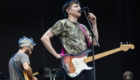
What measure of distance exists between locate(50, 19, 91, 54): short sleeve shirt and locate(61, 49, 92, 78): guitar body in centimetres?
6

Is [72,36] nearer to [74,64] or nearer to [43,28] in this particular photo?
[74,64]

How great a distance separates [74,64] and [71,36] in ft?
1.08

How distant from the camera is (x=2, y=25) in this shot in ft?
17.0

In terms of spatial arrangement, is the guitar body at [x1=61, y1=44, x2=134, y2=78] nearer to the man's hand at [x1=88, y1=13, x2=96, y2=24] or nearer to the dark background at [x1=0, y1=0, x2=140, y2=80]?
the man's hand at [x1=88, y1=13, x2=96, y2=24]

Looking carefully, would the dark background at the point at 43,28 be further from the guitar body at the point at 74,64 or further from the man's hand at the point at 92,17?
the guitar body at the point at 74,64

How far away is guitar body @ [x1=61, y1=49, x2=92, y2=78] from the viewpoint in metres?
2.47

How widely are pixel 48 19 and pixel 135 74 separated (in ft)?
7.87

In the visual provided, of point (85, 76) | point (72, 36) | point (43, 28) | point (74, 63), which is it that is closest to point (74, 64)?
point (74, 63)

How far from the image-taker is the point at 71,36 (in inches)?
101

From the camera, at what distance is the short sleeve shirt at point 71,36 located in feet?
8.32

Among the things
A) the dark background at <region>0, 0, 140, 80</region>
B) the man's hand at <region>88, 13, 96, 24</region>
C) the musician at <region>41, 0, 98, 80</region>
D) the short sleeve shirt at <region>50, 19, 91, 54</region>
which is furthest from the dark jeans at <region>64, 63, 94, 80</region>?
the dark background at <region>0, 0, 140, 80</region>

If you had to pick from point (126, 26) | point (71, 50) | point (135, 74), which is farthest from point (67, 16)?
point (135, 74)

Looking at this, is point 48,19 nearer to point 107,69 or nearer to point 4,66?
point 4,66

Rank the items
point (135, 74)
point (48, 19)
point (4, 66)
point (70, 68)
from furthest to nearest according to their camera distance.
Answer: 1. point (48, 19)
2. point (4, 66)
3. point (135, 74)
4. point (70, 68)
